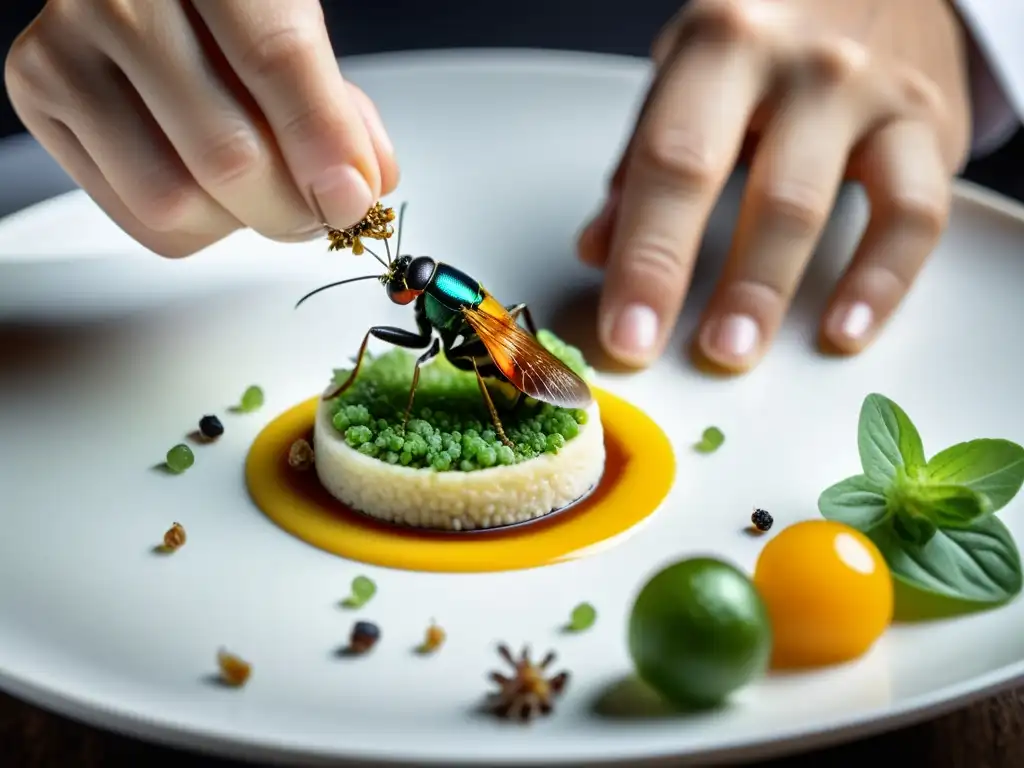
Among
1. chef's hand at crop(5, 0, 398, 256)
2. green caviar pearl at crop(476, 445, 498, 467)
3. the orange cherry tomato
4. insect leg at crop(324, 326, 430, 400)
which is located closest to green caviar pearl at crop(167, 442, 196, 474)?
insect leg at crop(324, 326, 430, 400)

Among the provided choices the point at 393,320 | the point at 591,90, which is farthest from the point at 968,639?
the point at 591,90

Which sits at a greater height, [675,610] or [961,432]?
[675,610]

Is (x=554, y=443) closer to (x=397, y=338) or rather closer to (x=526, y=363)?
(x=526, y=363)

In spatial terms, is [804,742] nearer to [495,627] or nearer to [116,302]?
[495,627]

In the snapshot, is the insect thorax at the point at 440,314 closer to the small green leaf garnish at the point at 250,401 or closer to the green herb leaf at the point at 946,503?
the small green leaf garnish at the point at 250,401

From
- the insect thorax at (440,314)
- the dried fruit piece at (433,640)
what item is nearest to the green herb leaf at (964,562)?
the dried fruit piece at (433,640)
